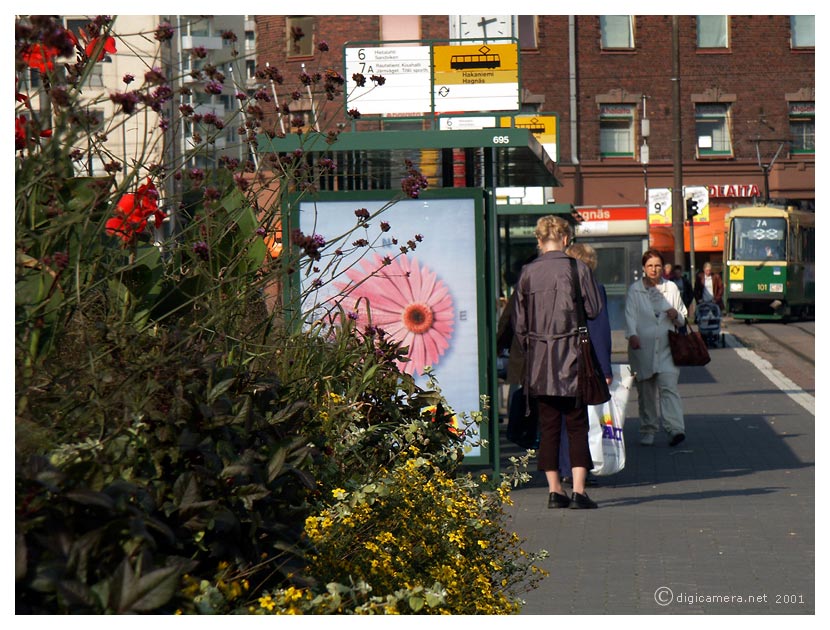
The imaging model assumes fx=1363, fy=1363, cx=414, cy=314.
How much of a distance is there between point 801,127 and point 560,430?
44.6m

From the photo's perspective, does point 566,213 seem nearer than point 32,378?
No

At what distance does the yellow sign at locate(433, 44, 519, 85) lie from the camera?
43.9 ft

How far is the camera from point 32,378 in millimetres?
3117

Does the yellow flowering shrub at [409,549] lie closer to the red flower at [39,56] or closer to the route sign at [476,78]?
the red flower at [39,56]

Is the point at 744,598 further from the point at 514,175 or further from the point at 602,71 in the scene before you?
the point at 602,71

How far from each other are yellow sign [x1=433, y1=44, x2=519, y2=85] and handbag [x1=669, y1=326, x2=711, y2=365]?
3.05 m

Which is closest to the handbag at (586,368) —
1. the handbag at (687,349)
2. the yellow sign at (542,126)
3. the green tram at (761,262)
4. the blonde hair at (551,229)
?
the blonde hair at (551,229)

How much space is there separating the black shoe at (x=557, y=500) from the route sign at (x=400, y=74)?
4604mm

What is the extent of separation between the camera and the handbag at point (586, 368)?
8.59 meters

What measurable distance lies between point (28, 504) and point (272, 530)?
0.77 meters

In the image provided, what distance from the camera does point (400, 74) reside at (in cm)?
1221

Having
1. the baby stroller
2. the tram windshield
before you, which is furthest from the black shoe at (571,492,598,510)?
the tram windshield

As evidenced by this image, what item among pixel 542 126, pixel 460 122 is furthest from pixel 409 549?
pixel 542 126
